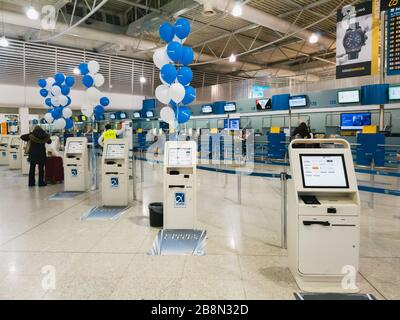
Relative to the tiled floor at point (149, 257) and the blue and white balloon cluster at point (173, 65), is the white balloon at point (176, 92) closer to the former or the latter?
the blue and white balloon cluster at point (173, 65)

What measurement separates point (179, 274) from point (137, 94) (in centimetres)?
1425

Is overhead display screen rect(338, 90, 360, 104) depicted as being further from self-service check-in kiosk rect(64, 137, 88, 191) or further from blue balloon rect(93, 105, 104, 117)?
self-service check-in kiosk rect(64, 137, 88, 191)

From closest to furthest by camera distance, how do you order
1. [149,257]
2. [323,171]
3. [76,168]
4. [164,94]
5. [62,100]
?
[323,171] < [149,257] < [164,94] < [76,168] < [62,100]

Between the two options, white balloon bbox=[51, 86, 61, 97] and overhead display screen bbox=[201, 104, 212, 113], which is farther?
overhead display screen bbox=[201, 104, 212, 113]

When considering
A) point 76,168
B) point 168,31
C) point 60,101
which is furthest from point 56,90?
point 168,31

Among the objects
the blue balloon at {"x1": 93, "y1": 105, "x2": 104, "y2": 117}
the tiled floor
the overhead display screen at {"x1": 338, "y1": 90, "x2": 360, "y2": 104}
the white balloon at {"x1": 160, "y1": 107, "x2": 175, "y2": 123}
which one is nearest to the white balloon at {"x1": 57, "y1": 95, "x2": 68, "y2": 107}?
the blue balloon at {"x1": 93, "y1": 105, "x2": 104, "y2": 117}

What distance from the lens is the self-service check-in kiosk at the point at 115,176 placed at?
572 cm

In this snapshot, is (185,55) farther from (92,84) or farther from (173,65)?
(92,84)

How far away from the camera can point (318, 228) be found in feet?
8.93

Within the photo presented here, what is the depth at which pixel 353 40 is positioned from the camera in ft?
17.8

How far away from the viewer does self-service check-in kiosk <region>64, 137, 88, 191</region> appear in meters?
7.25

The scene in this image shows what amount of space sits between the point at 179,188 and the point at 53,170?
18.2ft

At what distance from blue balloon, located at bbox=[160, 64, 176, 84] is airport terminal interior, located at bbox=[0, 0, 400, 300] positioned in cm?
3
